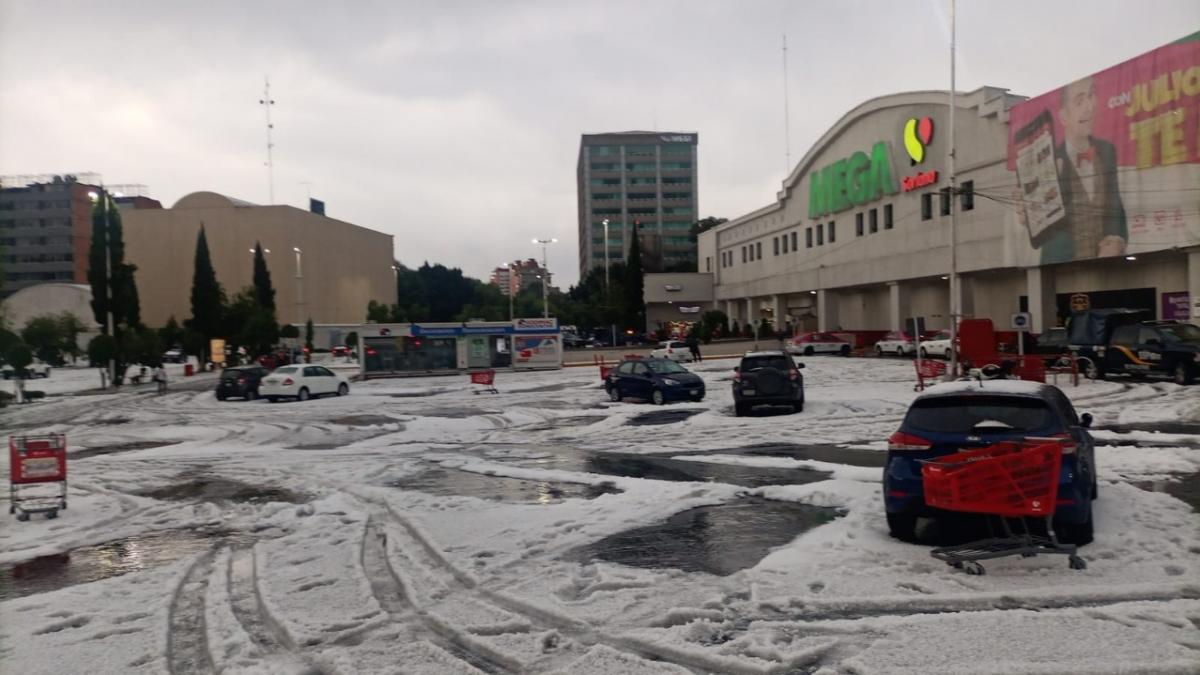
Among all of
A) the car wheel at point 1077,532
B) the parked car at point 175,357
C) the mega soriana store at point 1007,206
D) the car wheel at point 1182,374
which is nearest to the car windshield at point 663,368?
the mega soriana store at point 1007,206

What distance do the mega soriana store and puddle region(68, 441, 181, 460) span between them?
2653 cm

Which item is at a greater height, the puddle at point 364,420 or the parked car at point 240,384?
the parked car at point 240,384

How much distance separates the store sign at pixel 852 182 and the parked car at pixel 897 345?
415 inches

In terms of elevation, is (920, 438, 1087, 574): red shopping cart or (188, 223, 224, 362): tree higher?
(188, 223, 224, 362): tree

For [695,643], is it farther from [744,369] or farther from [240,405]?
[240,405]

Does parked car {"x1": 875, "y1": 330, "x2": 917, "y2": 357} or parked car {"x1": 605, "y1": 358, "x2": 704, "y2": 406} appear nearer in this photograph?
parked car {"x1": 605, "y1": 358, "x2": 704, "y2": 406}

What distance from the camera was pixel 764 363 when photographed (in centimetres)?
2106

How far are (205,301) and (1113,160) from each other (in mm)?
65102

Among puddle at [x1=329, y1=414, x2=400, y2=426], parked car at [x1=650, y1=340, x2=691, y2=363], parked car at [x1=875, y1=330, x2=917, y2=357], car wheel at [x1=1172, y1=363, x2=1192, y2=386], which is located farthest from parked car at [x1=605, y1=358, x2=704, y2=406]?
parked car at [x1=875, y1=330, x2=917, y2=357]

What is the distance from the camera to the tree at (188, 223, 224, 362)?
66812 millimetres

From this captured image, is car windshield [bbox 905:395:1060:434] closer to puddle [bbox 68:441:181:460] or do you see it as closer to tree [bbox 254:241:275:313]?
puddle [bbox 68:441:181:460]

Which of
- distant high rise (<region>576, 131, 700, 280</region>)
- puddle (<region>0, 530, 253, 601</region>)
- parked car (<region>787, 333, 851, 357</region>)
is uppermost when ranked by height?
distant high rise (<region>576, 131, 700, 280</region>)

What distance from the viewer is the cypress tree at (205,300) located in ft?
221

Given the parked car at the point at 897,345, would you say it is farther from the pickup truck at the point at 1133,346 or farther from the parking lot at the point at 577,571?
the parking lot at the point at 577,571
